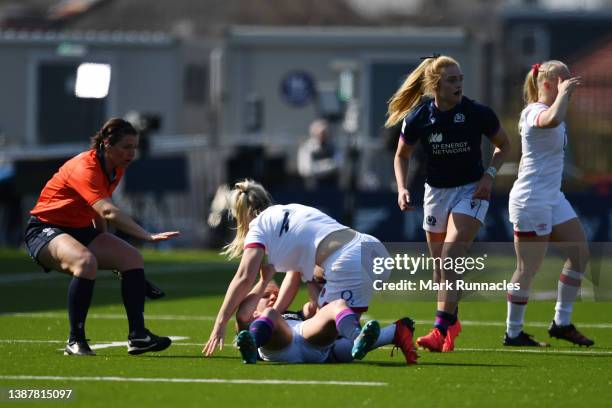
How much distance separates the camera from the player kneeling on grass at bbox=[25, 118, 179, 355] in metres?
11.0

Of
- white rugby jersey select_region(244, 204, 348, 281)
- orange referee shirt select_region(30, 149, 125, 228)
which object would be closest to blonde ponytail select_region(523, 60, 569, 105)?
white rugby jersey select_region(244, 204, 348, 281)

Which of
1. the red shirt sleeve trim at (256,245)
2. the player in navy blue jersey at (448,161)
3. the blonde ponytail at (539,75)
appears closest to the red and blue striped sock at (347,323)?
the red shirt sleeve trim at (256,245)

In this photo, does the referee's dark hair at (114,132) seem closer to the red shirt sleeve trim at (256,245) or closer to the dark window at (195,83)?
the red shirt sleeve trim at (256,245)

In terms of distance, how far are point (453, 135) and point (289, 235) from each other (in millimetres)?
1772

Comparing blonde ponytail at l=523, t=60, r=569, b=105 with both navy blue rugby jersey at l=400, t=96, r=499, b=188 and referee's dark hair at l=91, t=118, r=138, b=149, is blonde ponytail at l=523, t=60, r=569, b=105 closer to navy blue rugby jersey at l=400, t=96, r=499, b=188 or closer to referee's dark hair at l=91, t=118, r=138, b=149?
navy blue rugby jersey at l=400, t=96, r=499, b=188

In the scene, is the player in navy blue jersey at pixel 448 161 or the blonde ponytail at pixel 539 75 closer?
the player in navy blue jersey at pixel 448 161

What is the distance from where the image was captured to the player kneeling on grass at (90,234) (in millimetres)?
11023

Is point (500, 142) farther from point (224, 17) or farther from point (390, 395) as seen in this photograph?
point (224, 17)

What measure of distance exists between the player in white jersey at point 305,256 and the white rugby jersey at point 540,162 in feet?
5.96

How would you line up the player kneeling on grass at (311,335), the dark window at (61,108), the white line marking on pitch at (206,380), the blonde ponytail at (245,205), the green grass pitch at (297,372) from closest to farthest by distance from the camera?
the green grass pitch at (297,372) → the white line marking on pitch at (206,380) → the player kneeling on grass at (311,335) → the blonde ponytail at (245,205) → the dark window at (61,108)

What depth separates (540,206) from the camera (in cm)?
1189

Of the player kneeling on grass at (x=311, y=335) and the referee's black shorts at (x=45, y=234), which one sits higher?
the referee's black shorts at (x=45, y=234)

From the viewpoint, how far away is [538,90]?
38.8ft

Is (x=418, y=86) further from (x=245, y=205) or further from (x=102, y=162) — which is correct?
(x=102, y=162)
